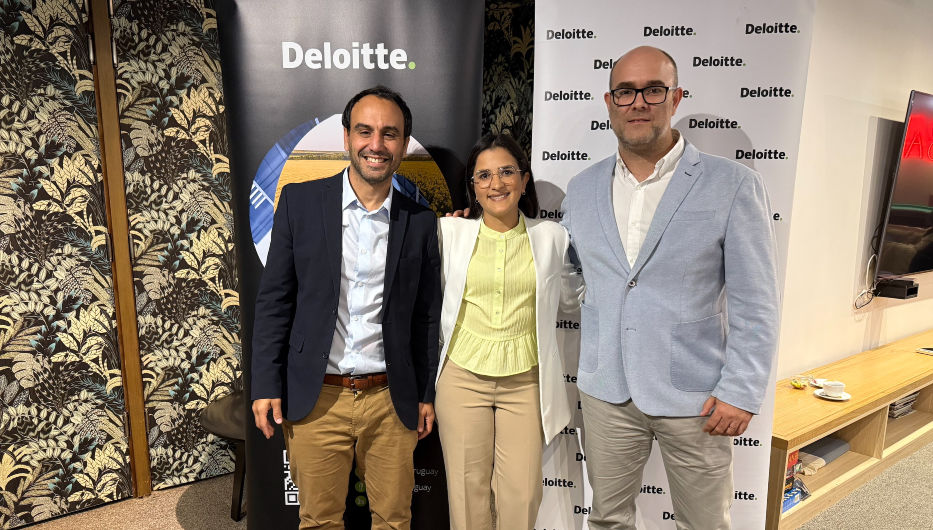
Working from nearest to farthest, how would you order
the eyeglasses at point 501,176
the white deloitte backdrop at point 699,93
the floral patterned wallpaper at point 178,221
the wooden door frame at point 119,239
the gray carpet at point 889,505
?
1. the eyeglasses at point 501,176
2. the white deloitte backdrop at point 699,93
3. the wooden door frame at point 119,239
4. the floral patterned wallpaper at point 178,221
5. the gray carpet at point 889,505

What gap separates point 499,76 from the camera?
3.18m

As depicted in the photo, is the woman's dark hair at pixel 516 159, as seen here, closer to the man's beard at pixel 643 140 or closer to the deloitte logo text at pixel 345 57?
the man's beard at pixel 643 140

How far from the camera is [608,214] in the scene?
181 cm

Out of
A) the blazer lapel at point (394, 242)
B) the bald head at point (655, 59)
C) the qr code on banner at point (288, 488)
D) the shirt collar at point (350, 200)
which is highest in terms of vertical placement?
the bald head at point (655, 59)

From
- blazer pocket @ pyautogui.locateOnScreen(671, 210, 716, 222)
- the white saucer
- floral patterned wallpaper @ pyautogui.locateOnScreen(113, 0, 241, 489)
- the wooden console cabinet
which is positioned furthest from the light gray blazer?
floral patterned wallpaper @ pyautogui.locateOnScreen(113, 0, 241, 489)

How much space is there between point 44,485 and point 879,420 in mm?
4779

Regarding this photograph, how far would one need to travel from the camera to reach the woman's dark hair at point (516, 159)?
1907 millimetres

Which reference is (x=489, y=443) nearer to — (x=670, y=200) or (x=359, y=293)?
(x=359, y=293)

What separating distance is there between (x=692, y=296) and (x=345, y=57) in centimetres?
160

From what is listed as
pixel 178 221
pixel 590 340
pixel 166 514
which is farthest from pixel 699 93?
pixel 166 514

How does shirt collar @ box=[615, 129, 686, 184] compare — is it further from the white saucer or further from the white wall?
the white saucer

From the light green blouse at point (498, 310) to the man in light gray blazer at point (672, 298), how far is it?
0.22 metres

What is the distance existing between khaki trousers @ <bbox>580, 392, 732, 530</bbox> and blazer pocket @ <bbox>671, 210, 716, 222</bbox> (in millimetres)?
635

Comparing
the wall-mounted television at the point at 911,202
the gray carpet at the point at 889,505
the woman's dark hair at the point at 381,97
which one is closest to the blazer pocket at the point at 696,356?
the woman's dark hair at the point at 381,97
